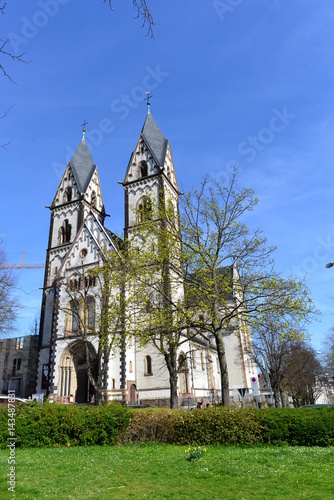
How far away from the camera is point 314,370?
53219 mm

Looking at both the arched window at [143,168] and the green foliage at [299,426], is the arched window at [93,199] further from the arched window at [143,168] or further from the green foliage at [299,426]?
the green foliage at [299,426]

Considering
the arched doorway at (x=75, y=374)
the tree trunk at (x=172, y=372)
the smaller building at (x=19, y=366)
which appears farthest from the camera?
the smaller building at (x=19, y=366)

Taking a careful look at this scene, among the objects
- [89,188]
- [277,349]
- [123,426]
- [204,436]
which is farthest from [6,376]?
[204,436]

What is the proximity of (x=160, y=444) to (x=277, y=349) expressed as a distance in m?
24.5

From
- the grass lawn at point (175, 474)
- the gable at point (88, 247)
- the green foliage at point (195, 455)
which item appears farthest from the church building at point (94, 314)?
the green foliage at point (195, 455)

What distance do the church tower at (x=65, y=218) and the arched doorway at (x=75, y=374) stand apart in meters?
1.87

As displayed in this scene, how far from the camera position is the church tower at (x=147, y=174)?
40.2 metres

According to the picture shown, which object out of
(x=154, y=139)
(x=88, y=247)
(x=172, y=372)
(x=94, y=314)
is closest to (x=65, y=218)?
(x=88, y=247)

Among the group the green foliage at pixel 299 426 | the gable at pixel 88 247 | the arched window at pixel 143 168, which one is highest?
the arched window at pixel 143 168

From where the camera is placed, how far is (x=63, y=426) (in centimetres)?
1245

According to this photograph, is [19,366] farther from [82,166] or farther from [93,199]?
[82,166]

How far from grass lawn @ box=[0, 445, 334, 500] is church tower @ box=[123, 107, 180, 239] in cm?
3034

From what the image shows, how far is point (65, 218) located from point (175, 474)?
128ft

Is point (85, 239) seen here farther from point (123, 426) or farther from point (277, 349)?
point (123, 426)
